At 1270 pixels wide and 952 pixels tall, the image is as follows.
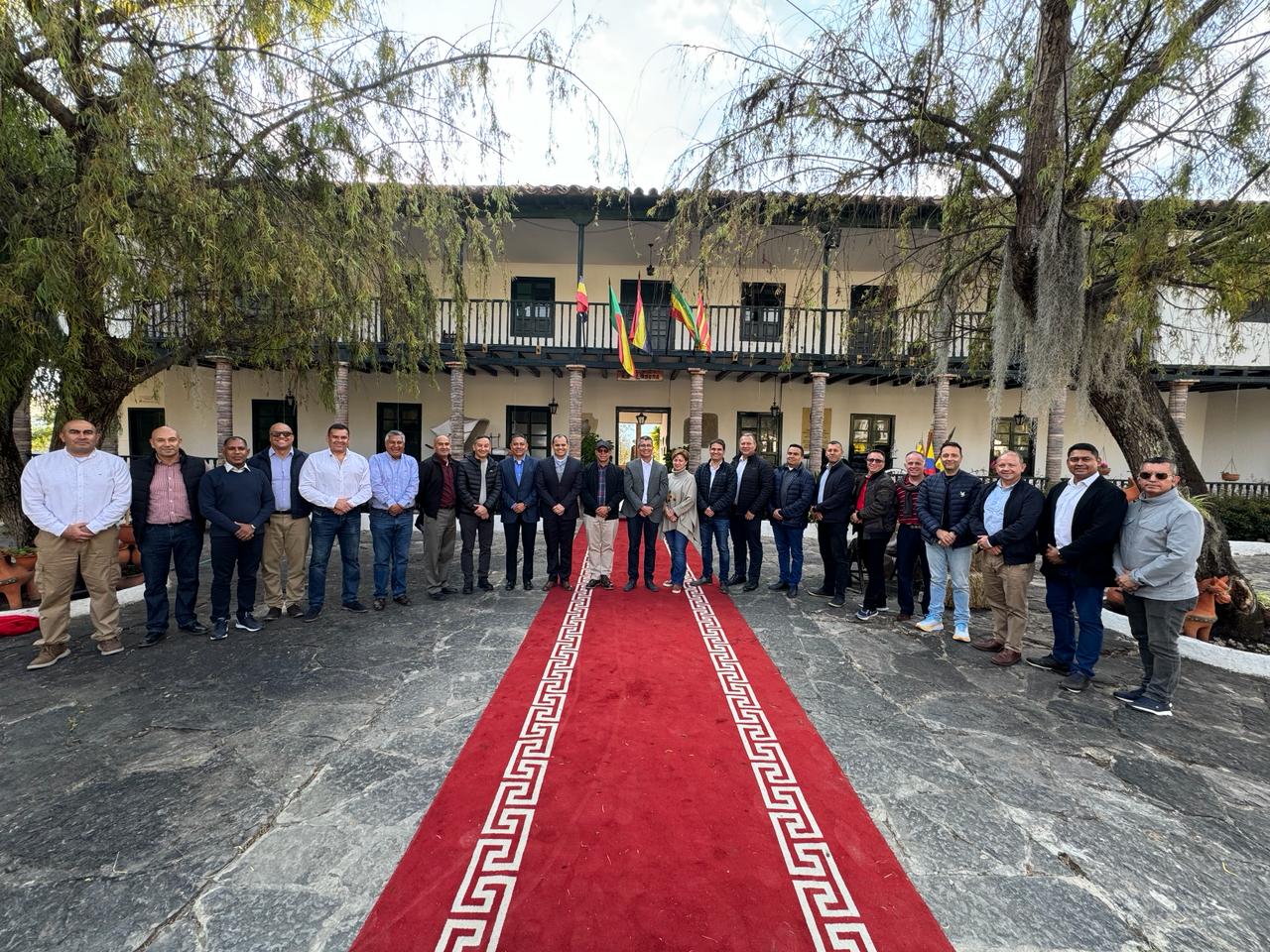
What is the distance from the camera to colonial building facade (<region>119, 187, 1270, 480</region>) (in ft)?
40.5

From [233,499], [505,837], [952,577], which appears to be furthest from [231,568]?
[952,577]

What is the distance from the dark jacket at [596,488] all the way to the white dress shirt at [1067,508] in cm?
382

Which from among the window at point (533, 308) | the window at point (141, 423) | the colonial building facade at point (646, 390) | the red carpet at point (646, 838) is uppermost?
the window at point (533, 308)

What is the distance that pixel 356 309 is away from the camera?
4895mm

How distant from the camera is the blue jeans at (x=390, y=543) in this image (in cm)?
550

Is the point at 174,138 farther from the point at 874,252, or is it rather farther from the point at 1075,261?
the point at 874,252

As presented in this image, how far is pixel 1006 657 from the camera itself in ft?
14.3

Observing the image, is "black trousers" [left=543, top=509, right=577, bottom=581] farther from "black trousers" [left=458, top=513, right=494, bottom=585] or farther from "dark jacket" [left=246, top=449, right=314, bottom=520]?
"dark jacket" [left=246, top=449, right=314, bottom=520]

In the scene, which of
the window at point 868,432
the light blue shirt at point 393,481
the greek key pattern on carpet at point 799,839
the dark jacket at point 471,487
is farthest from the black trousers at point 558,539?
the window at point 868,432

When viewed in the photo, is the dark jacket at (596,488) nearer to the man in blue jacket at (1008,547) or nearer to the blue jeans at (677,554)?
the blue jeans at (677,554)

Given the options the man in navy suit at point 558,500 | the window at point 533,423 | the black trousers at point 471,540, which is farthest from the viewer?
the window at point 533,423

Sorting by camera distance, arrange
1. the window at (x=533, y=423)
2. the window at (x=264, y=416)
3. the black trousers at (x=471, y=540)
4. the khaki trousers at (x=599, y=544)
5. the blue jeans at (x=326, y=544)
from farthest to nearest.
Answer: the window at (x=533, y=423), the window at (x=264, y=416), the khaki trousers at (x=599, y=544), the black trousers at (x=471, y=540), the blue jeans at (x=326, y=544)

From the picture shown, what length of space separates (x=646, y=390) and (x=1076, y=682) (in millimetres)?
11795

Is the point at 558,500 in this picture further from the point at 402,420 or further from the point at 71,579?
the point at 402,420
